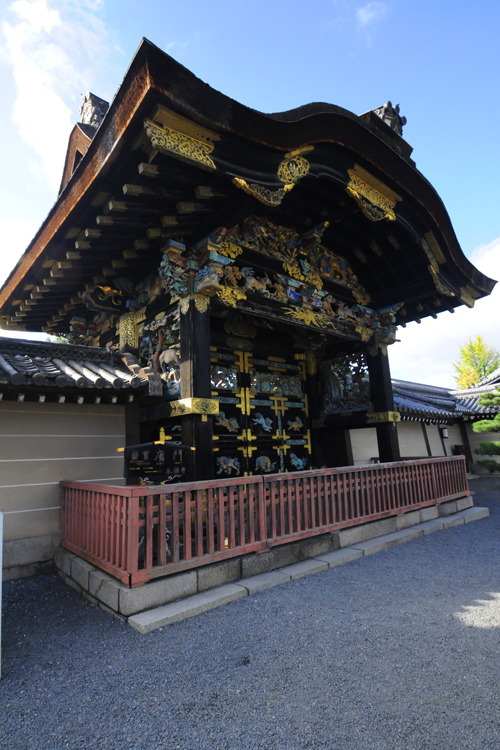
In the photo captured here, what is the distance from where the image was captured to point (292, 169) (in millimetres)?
5289

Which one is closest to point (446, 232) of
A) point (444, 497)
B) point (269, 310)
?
point (269, 310)

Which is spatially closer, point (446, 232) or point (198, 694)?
point (198, 694)

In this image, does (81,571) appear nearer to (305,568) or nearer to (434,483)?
(305,568)

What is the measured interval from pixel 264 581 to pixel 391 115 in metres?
8.35

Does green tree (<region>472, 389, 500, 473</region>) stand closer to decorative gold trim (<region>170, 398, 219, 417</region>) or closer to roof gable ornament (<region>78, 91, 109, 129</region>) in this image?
decorative gold trim (<region>170, 398, 219, 417</region>)

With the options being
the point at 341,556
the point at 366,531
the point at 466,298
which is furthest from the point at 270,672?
the point at 466,298

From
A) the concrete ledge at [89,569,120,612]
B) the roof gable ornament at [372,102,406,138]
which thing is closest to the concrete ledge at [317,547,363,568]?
A: the concrete ledge at [89,569,120,612]

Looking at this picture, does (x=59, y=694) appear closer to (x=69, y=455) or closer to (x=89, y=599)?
(x=89, y=599)

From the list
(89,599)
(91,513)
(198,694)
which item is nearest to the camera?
(198,694)

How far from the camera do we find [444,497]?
8.10 metres

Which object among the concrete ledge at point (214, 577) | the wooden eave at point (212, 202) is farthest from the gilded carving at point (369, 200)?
the concrete ledge at point (214, 577)

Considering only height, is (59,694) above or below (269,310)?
below

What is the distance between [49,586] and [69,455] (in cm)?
158

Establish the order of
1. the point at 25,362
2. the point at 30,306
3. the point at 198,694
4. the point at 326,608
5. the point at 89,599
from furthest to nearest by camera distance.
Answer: the point at 30,306, the point at 25,362, the point at 89,599, the point at 326,608, the point at 198,694
